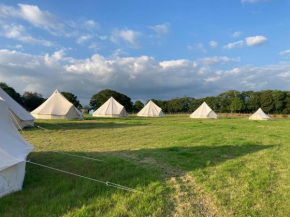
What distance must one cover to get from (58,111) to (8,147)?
1759cm

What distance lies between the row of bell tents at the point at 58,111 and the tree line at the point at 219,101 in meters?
25.9

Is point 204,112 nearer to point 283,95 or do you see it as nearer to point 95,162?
point 95,162

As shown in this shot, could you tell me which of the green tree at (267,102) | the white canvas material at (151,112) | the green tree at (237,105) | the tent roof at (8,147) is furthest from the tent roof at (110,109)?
the green tree at (267,102)

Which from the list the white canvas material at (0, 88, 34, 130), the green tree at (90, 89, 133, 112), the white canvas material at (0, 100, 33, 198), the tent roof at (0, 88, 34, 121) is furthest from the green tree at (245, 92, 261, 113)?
the white canvas material at (0, 100, 33, 198)

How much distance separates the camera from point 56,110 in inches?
794

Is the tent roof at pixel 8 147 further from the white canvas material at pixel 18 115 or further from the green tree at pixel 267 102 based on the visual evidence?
the green tree at pixel 267 102

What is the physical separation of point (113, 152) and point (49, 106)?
1646 cm

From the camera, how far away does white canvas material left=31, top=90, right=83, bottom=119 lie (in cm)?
1995

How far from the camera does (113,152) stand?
629 cm

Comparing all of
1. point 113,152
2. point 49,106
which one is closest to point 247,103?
point 49,106

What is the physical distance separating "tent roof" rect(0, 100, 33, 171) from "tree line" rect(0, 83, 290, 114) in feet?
150

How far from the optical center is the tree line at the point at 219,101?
5169 cm

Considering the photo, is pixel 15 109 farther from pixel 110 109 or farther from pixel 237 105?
pixel 237 105

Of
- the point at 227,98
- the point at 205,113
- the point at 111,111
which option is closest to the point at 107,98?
the point at 111,111
